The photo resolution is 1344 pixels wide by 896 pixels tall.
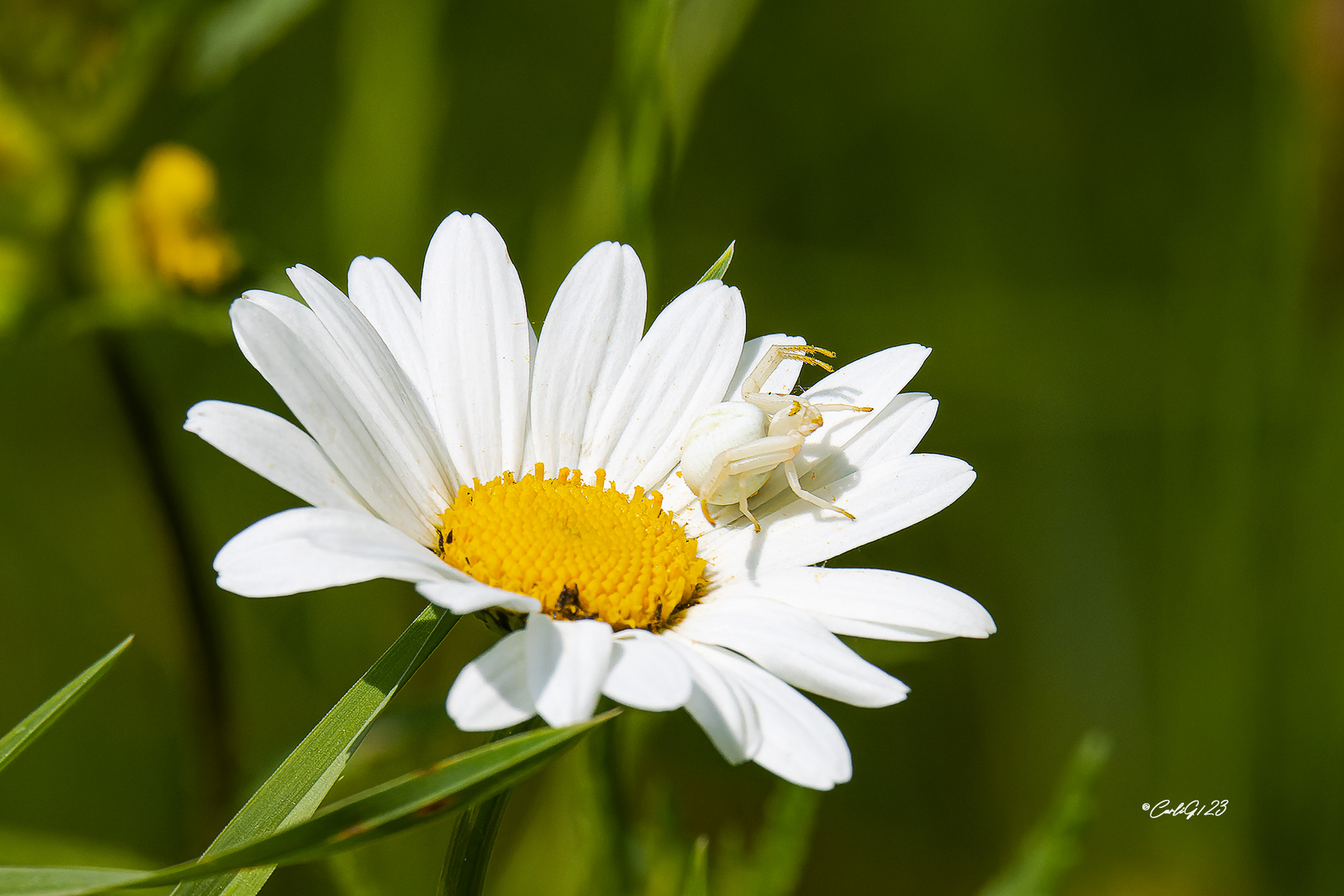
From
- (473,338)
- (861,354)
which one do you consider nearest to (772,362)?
(473,338)

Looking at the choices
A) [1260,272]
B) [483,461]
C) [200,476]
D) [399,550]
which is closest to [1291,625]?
[1260,272]

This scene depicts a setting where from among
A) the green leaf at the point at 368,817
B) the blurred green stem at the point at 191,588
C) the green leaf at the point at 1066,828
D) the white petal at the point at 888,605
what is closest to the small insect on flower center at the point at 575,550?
the white petal at the point at 888,605

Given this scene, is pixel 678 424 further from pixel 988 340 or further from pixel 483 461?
pixel 988 340

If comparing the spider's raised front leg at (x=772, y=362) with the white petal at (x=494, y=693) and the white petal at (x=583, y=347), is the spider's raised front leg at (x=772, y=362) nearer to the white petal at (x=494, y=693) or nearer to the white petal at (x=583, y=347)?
the white petal at (x=583, y=347)

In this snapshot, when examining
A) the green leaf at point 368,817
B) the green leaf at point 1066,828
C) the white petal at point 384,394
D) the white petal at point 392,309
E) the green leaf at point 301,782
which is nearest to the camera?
the green leaf at point 368,817

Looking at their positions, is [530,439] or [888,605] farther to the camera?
[530,439]

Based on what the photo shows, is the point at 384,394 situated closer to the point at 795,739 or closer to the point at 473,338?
the point at 473,338

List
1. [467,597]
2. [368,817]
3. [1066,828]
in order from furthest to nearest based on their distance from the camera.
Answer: [1066,828]
[467,597]
[368,817]

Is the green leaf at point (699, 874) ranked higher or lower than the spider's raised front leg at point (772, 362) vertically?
lower
